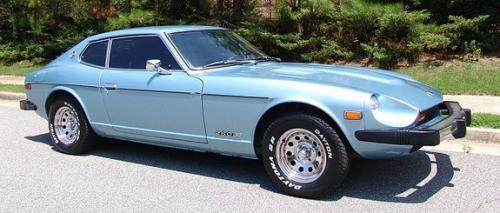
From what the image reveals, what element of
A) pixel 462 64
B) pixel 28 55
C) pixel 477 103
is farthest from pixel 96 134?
pixel 28 55

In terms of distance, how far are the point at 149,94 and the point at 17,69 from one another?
12.6 meters

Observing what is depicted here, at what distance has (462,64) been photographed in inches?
474

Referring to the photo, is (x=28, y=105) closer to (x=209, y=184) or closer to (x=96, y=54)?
(x=96, y=54)

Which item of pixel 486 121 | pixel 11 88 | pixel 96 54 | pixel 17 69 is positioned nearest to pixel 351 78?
pixel 486 121

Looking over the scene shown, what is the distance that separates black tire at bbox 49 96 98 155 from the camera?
275 inches

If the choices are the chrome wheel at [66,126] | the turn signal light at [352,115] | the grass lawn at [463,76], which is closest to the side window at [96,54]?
the chrome wheel at [66,126]

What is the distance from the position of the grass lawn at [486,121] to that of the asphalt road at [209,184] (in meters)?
0.88

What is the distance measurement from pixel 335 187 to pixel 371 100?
819mm

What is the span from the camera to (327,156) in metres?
5.12

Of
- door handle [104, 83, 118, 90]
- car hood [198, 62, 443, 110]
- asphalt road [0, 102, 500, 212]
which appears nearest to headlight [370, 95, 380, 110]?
car hood [198, 62, 443, 110]

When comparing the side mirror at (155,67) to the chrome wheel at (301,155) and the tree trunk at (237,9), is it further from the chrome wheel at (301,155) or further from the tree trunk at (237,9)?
the tree trunk at (237,9)

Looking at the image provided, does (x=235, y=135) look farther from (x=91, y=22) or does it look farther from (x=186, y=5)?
(x=91, y=22)

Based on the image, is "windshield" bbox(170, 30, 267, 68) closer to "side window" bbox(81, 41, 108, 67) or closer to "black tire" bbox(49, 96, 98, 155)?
"side window" bbox(81, 41, 108, 67)

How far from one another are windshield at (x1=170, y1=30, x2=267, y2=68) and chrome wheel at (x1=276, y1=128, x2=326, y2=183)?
125 centimetres
